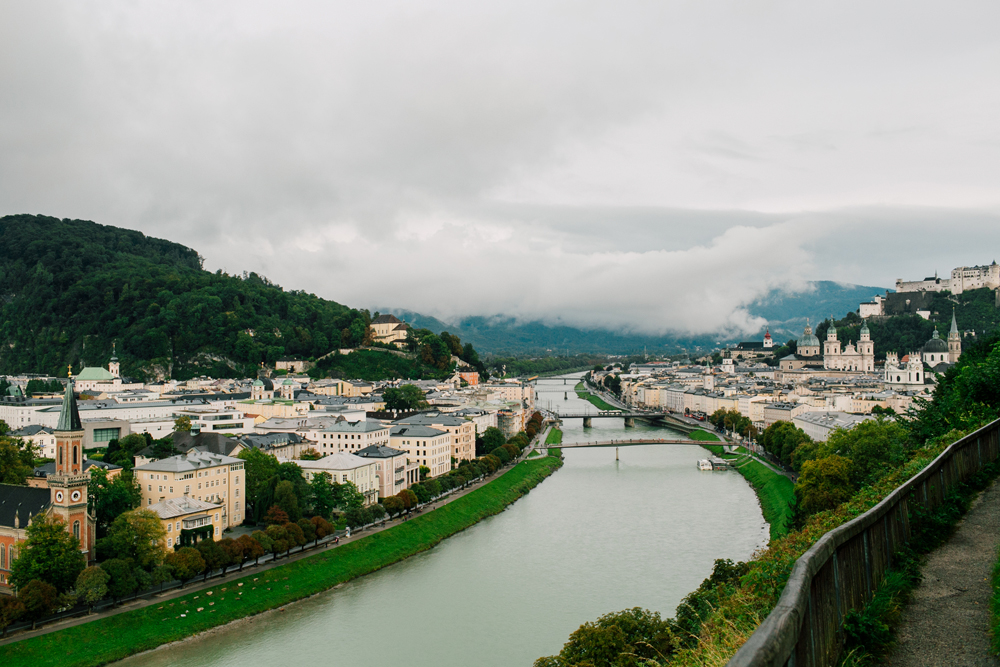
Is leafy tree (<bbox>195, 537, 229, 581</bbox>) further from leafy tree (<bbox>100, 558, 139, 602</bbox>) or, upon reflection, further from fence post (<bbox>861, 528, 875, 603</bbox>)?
fence post (<bbox>861, 528, 875, 603</bbox>)

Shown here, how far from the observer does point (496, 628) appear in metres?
14.8

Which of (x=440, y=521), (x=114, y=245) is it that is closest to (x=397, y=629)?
(x=440, y=521)

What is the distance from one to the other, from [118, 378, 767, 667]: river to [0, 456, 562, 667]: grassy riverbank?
38 cm

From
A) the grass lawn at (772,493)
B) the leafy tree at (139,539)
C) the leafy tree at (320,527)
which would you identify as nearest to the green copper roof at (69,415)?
the leafy tree at (139,539)

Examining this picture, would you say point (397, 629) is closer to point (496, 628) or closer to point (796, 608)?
point (496, 628)

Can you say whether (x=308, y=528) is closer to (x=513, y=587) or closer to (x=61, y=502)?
(x=61, y=502)

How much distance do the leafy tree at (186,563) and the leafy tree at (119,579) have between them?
3.00 ft

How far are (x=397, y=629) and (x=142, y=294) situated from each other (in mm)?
61929

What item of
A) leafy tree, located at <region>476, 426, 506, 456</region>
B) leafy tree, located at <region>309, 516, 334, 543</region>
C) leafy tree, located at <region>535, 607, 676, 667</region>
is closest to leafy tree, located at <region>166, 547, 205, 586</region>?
leafy tree, located at <region>309, 516, 334, 543</region>

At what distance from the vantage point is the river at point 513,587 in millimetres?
14023

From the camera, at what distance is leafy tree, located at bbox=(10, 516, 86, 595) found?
592 inches

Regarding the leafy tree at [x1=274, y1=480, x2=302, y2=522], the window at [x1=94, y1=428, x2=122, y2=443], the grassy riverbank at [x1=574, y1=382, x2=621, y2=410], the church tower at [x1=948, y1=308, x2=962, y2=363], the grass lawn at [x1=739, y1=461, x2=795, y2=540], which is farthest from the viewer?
the grassy riverbank at [x1=574, y1=382, x2=621, y2=410]

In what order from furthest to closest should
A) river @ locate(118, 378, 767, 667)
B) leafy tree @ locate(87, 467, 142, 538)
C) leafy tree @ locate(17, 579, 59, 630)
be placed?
leafy tree @ locate(87, 467, 142, 538) < leafy tree @ locate(17, 579, 59, 630) < river @ locate(118, 378, 767, 667)

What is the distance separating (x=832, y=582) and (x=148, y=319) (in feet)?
222
